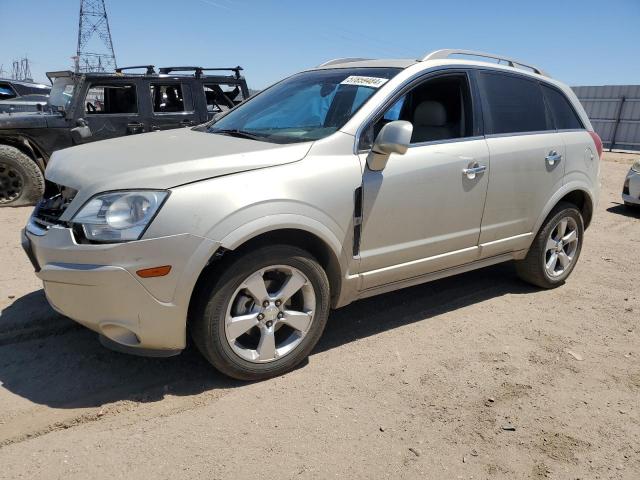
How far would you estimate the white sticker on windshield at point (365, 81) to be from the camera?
11.1 ft

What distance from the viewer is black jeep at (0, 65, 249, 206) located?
7.04 metres

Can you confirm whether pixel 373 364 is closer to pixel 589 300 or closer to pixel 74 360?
pixel 74 360

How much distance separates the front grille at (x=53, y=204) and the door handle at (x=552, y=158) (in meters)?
3.39

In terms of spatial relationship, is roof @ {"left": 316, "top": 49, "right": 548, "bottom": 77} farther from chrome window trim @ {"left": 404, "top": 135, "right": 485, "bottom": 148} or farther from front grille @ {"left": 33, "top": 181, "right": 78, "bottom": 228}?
front grille @ {"left": 33, "top": 181, "right": 78, "bottom": 228}

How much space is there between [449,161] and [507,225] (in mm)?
866

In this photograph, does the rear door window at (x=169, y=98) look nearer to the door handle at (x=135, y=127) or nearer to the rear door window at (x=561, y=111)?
the door handle at (x=135, y=127)

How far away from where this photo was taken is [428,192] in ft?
11.2

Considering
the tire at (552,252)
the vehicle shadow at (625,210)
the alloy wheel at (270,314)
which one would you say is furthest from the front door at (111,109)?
the vehicle shadow at (625,210)

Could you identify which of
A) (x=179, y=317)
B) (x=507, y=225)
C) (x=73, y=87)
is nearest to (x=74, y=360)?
(x=179, y=317)

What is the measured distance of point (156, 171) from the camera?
2.64m

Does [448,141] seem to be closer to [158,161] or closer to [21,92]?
[158,161]

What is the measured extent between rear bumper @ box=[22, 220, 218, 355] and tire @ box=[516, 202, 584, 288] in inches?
116

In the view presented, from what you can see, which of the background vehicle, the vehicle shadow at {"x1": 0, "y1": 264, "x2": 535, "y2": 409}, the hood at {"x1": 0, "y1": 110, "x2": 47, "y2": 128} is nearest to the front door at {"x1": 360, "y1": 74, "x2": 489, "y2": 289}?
the vehicle shadow at {"x1": 0, "y1": 264, "x2": 535, "y2": 409}

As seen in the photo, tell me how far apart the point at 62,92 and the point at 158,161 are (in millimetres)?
5578
